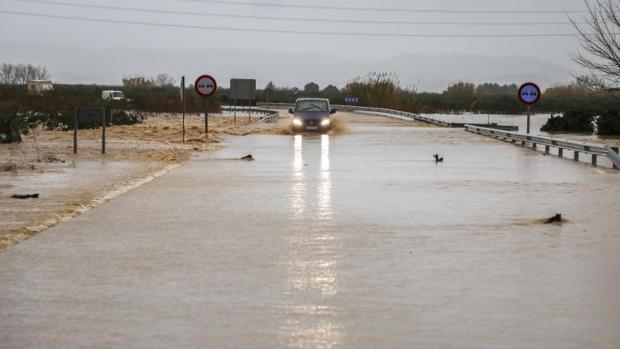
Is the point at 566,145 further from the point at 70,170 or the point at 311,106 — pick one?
the point at 311,106

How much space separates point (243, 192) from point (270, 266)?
23.2 feet

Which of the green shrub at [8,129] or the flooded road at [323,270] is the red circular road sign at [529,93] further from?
the green shrub at [8,129]

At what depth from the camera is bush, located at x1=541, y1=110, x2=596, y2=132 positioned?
53625mm

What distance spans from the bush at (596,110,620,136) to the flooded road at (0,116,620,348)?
34975mm

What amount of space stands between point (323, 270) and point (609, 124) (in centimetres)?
4452

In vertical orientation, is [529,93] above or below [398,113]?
above

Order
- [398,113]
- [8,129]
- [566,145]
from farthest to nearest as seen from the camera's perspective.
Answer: [398,113] → [8,129] → [566,145]

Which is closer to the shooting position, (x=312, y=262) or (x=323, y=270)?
(x=323, y=270)

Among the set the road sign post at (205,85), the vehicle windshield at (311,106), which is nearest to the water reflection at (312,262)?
the road sign post at (205,85)

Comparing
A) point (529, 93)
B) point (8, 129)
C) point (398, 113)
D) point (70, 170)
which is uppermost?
point (529, 93)

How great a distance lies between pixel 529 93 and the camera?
32.5 metres

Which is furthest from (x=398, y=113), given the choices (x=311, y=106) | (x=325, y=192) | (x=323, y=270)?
(x=323, y=270)

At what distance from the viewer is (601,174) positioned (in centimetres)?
2041

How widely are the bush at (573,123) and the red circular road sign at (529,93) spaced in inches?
847
